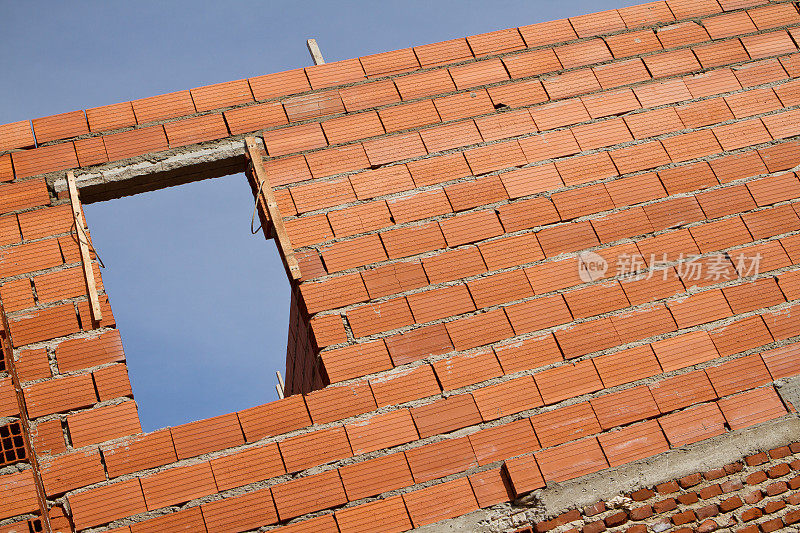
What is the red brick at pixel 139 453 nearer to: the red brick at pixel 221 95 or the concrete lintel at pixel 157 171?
the concrete lintel at pixel 157 171

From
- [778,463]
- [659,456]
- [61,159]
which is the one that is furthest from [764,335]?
[61,159]

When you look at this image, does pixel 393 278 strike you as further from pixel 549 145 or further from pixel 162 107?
pixel 162 107

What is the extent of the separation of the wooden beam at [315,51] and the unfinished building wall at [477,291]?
0.56 feet

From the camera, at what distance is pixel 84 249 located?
410cm

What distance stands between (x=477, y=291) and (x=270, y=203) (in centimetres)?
125

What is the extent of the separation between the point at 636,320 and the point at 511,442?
1.00 metres

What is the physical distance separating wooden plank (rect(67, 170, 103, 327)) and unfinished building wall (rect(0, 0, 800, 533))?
6 cm

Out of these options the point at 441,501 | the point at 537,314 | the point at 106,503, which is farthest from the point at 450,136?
the point at 106,503

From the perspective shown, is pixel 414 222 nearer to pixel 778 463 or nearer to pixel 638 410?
pixel 638 410

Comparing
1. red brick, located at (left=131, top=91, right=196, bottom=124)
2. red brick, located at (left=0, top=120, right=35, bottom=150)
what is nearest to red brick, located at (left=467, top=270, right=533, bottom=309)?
red brick, located at (left=131, top=91, right=196, bottom=124)

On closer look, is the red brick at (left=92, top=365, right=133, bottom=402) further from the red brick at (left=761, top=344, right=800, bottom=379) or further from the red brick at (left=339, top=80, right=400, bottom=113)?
the red brick at (left=761, top=344, right=800, bottom=379)

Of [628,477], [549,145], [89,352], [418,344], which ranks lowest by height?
[628,477]

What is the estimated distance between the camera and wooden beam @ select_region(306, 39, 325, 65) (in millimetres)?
4893

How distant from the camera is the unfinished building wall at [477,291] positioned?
147 inches
